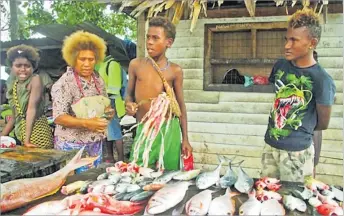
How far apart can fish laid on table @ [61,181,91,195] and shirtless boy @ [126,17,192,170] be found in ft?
2.82

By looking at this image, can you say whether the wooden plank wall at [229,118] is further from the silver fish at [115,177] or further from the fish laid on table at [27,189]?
the fish laid on table at [27,189]

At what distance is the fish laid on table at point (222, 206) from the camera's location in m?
1.91

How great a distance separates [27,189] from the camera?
215 cm

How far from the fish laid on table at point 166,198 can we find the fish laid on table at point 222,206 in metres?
0.19

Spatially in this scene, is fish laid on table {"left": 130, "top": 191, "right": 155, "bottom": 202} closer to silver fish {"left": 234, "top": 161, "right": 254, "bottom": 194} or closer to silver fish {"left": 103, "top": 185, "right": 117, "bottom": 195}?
silver fish {"left": 103, "top": 185, "right": 117, "bottom": 195}

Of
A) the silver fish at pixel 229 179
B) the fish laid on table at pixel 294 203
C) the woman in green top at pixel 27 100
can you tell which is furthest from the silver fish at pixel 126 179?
the woman in green top at pixel 27 100

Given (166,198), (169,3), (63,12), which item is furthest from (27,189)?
(63,12)

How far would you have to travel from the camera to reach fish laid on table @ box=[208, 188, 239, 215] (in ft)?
6.27

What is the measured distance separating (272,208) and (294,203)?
14 cm

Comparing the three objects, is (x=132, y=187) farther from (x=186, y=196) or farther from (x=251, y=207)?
(x=251, y=207)

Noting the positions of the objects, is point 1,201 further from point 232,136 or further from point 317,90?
point 232,136

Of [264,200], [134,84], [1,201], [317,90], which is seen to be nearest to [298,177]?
[317,90]

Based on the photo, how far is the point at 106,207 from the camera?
1.97 m

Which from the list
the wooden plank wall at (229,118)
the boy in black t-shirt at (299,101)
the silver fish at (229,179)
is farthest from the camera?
the wooden plank wall at (229,118)
